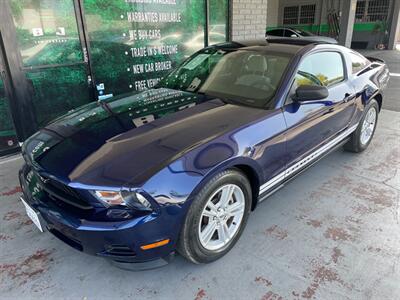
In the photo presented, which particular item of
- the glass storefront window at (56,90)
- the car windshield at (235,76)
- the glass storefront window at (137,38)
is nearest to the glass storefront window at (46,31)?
the glass storefront window at (56,90)

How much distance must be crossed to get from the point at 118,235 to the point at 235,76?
1835mm

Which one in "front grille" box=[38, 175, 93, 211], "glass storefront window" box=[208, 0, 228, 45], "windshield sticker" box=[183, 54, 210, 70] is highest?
"glass storefront window" box=[208, 0, 228, 45]

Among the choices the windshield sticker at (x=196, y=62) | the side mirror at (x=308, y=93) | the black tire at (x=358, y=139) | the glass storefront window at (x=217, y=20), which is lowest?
the black tire at (x=358, y=139)

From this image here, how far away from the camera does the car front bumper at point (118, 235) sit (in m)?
1.81

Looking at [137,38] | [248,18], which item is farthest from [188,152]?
[248,18]

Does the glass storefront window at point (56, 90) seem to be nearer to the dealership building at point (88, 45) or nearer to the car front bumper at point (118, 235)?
the dealership building at point (88, 45)

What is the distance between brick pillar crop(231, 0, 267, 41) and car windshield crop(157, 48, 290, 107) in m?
3.48

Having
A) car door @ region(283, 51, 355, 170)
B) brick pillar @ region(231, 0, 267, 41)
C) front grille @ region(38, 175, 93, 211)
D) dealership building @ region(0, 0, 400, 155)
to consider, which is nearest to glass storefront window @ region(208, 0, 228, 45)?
dealership building @ region(0, 0, 400, 155)

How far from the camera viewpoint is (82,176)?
1890 mm

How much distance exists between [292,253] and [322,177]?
57.0 inches

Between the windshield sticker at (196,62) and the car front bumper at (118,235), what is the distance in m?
2.02

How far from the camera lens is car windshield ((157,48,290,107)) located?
2.73 metres

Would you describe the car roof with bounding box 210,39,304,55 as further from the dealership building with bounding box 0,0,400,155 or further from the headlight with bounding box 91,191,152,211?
the headlight with bounding box 91,191,152,211

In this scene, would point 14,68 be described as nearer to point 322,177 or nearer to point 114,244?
point 114,244
